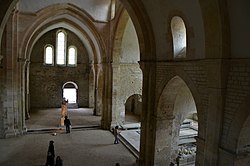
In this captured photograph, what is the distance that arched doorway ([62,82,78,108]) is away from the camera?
26047mm

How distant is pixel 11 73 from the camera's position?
47.5 ft

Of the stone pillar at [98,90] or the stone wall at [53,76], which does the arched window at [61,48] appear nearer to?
the stone wall at [53,76]

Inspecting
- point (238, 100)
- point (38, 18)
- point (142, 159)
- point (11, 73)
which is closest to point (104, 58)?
point (38, 18)

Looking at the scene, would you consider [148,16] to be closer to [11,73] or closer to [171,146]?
[171,146]

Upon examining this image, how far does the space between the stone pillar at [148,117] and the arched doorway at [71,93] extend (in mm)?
16347

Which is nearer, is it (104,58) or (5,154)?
(5,154)

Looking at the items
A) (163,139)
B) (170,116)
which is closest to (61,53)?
(170,116)

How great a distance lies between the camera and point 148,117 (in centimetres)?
1056

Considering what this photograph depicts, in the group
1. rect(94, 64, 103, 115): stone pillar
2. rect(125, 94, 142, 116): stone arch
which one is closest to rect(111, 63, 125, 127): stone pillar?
rect(94, 64, 103, 115): stone pillar

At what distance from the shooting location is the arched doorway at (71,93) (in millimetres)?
26047

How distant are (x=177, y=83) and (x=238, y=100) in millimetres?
3837

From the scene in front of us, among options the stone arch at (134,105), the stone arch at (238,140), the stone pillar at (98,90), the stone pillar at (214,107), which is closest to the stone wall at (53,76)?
the stone pillar at (98,90)

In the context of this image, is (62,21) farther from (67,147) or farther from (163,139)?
(163,139)

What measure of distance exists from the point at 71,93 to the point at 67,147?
13409 millimetres
